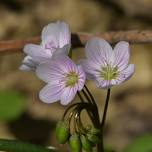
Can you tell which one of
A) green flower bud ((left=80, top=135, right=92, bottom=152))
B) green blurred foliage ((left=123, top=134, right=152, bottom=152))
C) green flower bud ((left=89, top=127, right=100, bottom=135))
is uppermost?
green flower bud ((left=89, top=127, right=100, bottom=135))

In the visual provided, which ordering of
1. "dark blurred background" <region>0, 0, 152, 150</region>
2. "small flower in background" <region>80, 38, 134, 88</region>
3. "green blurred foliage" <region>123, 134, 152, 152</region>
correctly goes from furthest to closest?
"dark blurred background" <region>0, 0, 152, 150</region> < "green blurred foliage" <region>123, 134, 152, 152</region> < "small flower in background" <region>80, 38, 134, 88</region>

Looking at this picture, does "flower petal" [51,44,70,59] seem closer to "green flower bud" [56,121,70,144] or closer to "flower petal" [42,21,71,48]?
"flower petal" [42,21,71,48]

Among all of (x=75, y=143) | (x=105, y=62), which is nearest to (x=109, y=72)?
(x=105, y=62)

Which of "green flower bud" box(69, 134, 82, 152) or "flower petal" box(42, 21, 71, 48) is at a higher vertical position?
"flower petal" box(42, 21, 71, 48)

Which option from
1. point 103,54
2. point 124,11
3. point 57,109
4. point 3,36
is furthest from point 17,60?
point 103,54

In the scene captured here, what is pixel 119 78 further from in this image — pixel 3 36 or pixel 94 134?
pixel 3 36

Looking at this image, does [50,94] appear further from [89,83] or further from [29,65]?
[89,83]

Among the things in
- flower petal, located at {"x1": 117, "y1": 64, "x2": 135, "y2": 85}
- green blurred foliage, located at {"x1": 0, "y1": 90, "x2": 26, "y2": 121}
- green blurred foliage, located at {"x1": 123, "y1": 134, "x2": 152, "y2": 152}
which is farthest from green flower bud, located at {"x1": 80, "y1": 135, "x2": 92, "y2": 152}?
green blurred foliage, located at {"x1": 0, "y1": 90, "x2": 26, "y2": 121}
